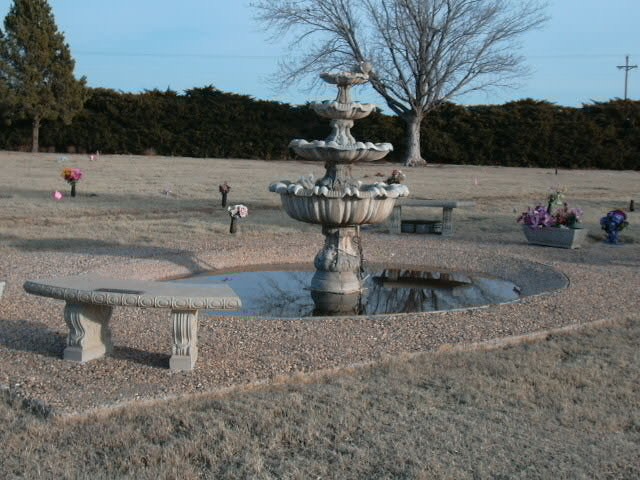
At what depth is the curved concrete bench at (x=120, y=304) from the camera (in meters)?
4.58

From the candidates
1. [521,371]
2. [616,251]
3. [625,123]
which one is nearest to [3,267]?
[521,371]

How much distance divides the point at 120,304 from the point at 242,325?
60.4 inches

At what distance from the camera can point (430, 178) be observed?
2452cm

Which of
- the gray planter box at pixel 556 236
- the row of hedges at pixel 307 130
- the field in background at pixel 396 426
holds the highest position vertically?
the row of hedges at pixel 307 130

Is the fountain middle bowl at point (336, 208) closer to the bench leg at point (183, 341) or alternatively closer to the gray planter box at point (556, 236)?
the bench leg at point (183, 341)

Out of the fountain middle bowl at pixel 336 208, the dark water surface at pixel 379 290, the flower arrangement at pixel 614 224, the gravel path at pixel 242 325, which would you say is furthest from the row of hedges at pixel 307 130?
the fountain middle bowl at pixel 336 208

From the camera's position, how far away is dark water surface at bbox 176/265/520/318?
23.9 feet

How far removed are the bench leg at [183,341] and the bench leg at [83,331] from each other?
0.55 meters

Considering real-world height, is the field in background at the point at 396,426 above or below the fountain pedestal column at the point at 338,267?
below

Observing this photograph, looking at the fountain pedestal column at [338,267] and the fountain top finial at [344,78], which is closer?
the fountain top finial at [344,78]

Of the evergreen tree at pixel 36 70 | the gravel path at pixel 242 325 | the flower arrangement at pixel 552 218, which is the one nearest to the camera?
the gravel path at pixel 242 325

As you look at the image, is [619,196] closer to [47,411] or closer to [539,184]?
[539,184]

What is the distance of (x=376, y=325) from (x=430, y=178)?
62.0 ft

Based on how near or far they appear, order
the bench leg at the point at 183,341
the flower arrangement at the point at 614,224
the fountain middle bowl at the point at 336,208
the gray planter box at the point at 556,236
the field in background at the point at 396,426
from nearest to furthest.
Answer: the field in background at the point at 396,426 → the bench leg at the point at 183,341 → the fountain middle bowl at the point at 336,208 → the gray planter box at the point at 556,236 → the flower arrangement at the point at 614,224
